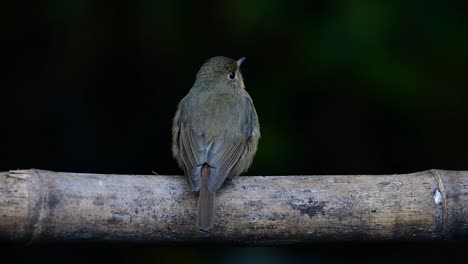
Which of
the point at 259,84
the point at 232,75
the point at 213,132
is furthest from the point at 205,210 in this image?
the point at 259,84

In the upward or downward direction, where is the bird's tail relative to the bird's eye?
downward

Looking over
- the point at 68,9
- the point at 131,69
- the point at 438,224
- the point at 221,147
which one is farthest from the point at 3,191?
the point at 131,69

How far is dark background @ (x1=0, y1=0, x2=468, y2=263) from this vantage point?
6.48 m

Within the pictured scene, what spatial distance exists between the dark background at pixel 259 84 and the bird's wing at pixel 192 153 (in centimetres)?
152

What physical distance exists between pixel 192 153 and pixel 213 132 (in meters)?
0.23

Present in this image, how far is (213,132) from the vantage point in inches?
203

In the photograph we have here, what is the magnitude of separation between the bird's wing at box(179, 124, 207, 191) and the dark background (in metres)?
1.52

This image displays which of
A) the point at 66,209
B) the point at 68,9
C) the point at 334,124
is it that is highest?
the point at 68,9

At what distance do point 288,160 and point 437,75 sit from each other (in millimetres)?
1160

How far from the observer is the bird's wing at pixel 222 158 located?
4.66 m

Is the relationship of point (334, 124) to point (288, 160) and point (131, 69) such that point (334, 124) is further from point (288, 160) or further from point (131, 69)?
point (131, 69)

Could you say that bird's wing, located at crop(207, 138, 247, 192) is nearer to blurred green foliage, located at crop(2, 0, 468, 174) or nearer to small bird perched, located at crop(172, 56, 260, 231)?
small bird perched, located at crop(172, 56, 260, 231)

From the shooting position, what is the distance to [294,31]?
6.59m

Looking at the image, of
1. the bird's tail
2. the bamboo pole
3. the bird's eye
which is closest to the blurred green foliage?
the bird's eye
